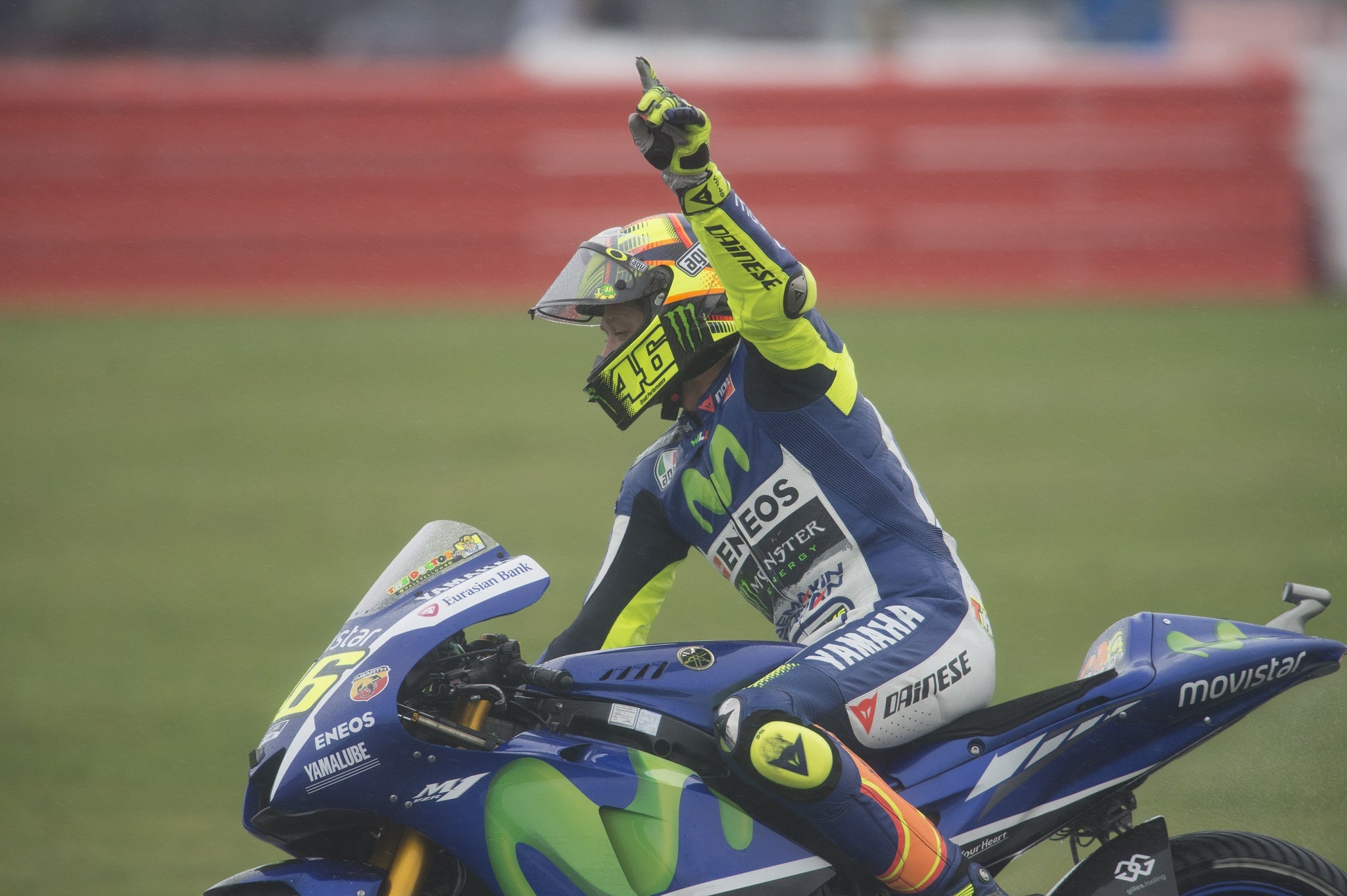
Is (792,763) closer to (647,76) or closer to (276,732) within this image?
(276,732)

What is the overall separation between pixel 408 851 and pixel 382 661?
0.39m

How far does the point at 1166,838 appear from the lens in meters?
3.22

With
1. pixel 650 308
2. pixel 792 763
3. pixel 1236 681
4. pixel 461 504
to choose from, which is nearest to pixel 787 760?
pixel 792 763

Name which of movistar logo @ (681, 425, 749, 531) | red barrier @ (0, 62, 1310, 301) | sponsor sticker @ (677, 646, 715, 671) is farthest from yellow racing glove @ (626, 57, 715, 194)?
red barrier @ (0, 62, 1310, 301)

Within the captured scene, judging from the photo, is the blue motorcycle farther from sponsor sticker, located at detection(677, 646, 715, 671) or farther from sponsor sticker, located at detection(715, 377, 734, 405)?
sponsor sticker, located at detection(715, 377, 734, 405)

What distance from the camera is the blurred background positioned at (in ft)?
28.0

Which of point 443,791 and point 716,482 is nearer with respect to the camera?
point 443,791

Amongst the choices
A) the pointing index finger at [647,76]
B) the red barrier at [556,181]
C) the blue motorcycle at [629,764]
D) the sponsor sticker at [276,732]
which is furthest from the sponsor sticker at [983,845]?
the red barrier at [556,181]

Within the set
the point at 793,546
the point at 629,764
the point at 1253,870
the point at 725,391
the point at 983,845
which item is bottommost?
the point at 1253,870

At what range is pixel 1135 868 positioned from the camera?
3195 millimetres

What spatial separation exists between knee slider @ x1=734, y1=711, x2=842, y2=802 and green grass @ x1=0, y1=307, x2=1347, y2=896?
160 centimetres

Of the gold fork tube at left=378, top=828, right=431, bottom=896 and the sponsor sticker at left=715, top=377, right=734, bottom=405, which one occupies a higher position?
the sponsor sticker at left=715, top=377, right=734, bottom=405

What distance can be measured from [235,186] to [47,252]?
7.40 ft

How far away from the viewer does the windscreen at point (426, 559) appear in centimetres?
310
